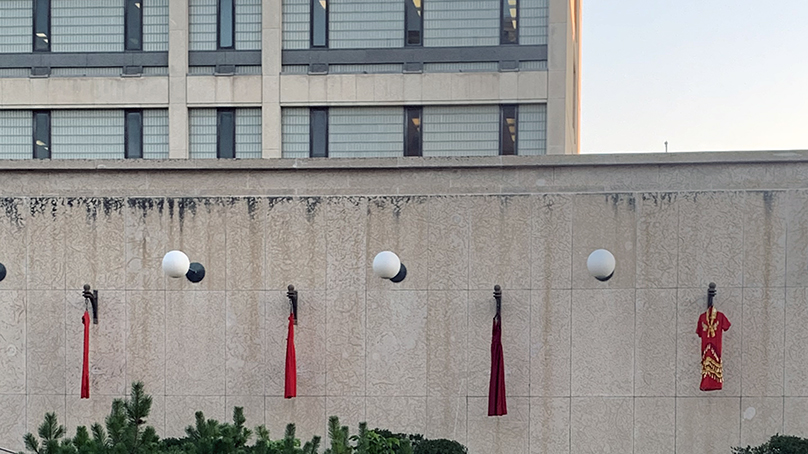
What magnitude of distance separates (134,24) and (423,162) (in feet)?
23.9

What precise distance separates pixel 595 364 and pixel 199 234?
542cm

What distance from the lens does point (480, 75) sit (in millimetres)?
15891

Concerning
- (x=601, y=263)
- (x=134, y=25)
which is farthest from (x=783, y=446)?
(x=134, y=25)

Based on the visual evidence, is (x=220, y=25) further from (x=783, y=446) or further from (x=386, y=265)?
(x=783, y=446)

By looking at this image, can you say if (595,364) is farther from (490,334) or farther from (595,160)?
(595,160)

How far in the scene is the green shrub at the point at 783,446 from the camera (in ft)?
33.8

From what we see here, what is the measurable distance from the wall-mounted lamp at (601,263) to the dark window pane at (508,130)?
515 cm

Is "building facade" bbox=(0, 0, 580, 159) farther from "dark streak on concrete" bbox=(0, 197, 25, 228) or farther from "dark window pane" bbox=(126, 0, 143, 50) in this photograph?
"dark streak on concrete" bbox=(0, 197, 25, 228)

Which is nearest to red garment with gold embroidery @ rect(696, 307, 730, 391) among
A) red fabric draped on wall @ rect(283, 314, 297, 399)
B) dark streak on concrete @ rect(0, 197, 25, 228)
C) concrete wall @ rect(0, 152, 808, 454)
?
concrete wall @ rect(0, 152, 808, 454)

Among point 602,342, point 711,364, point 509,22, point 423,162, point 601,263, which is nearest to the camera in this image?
point 601,263

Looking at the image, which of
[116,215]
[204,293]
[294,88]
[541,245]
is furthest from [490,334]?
[294,88]

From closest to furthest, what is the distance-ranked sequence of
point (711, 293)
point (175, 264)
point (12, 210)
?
point (175, 264) < point (711, 293) < point (12, 210)

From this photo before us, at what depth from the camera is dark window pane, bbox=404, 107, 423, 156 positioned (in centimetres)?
1595

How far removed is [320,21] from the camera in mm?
16031
